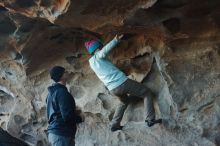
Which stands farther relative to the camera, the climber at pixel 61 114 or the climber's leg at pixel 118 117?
the climber's leg at pixel 118 117

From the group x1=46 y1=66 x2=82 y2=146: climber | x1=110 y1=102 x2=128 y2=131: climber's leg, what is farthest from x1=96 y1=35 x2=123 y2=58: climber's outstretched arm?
x1=110 y1=102 x2=128 y2=131: climber's leg

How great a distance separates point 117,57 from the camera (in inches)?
193

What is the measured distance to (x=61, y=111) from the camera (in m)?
3.94

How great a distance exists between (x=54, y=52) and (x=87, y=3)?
1525mm

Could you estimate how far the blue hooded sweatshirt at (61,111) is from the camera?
155 inches

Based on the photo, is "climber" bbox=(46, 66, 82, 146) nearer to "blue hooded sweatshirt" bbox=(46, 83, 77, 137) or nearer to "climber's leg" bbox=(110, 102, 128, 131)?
"blue hooded sweatshirt" bbox=(46, 83, 77, 137)

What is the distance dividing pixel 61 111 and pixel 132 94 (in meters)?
0.82

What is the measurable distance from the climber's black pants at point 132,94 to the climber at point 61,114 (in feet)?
1.82

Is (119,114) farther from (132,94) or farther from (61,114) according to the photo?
(61,114)

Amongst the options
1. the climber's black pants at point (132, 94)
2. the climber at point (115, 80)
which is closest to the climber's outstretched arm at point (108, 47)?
the climber at point (115, 80)

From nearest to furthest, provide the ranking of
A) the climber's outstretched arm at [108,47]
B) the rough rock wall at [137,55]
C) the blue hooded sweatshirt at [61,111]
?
the blue hooded sweatshirt at [61,111], the rough rock wall at [137,55], the climber's outstretched arm at [108,47]

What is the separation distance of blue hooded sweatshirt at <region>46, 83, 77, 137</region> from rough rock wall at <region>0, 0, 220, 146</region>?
0.74 m

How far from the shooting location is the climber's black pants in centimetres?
433

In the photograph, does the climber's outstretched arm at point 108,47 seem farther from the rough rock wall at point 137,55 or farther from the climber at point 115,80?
the rough rock wall at point 137,55
